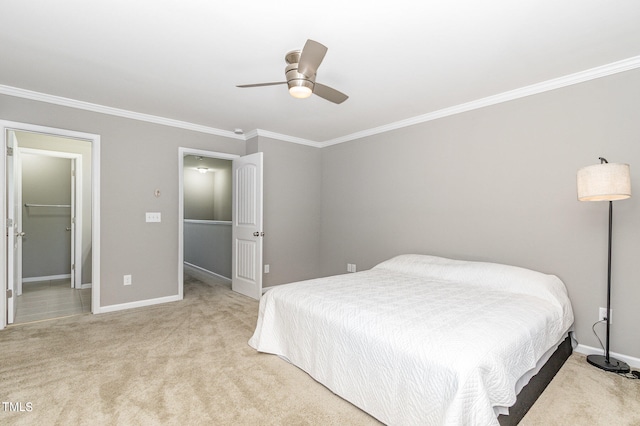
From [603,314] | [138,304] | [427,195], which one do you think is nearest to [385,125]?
[427,195]

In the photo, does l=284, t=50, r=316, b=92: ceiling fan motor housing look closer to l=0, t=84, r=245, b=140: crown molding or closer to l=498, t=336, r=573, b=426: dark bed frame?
l=498, t=336, r=573, b=426: dark bed frame

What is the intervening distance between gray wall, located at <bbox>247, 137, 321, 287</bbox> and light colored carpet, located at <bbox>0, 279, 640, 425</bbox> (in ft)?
5.48

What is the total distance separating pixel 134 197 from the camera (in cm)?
365

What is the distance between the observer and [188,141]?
160 inches

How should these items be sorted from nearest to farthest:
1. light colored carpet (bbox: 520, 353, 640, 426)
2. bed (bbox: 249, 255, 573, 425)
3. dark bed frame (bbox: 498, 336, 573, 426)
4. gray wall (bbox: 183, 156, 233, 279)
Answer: bed (bbox: 249, 255, 573, 425)
dark bed frame (bbox: 498, 336, 573, 426)
light colored carpet (bbox: 520, 353, 640, 426)
gray wall (bbox: 183, 156, 233, 279)

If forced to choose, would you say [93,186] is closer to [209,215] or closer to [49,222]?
[49,222]

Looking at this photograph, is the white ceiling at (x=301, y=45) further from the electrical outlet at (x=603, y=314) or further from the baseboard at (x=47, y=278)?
the baseboard at (x=47, y=278)

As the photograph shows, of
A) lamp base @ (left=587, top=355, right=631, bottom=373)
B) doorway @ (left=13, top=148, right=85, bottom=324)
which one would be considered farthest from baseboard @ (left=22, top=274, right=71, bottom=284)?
lamp base @ (left=587, top=355, right=631, bottom=373)

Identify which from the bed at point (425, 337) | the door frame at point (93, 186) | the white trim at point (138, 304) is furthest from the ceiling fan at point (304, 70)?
the white trim at point (138, 304)

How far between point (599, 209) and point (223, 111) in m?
3.73

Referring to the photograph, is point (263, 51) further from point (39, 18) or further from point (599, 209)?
point (599, 209)

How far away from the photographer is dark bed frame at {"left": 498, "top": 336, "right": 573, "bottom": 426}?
60.7 inches

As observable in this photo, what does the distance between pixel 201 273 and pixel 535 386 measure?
5371 millimetres

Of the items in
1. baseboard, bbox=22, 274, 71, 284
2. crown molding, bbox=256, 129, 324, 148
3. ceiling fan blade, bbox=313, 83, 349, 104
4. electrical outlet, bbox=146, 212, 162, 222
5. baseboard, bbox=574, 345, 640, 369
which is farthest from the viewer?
baseboard, bbox=22, 274, 71, 284
